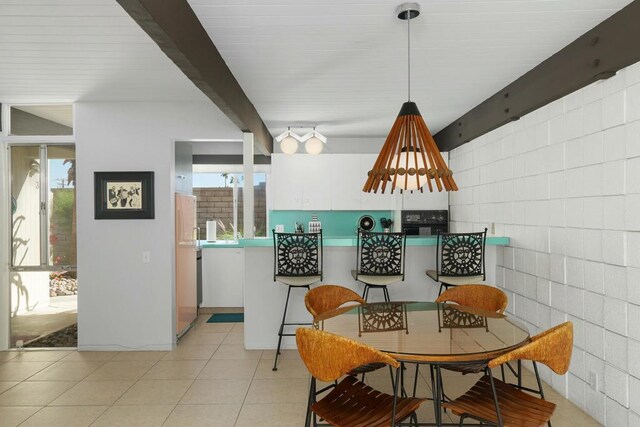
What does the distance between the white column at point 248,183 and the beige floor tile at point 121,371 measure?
1570 millimetres

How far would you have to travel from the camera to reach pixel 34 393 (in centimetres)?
331

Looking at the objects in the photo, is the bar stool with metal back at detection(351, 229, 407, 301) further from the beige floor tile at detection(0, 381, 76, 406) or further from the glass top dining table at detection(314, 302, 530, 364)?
the beige floor tile at detection(0, 381, 76, 406)

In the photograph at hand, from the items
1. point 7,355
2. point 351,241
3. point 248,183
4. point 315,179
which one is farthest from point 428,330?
point 7,355

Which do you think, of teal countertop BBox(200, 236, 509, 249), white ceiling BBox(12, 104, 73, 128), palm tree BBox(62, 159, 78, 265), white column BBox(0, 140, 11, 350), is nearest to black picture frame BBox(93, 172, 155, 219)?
palm tree BBox(62, 159, 78, 265)

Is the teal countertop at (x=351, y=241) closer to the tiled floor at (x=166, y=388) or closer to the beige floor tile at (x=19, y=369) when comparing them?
the tiled floor at (x=166, y=388)

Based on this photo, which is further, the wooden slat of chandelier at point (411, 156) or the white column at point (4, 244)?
the white column at point (4, 244)

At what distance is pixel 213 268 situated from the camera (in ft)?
19.2

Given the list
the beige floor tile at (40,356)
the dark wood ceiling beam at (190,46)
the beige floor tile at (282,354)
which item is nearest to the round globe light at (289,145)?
the dark wood ceiling beam at (190,46)

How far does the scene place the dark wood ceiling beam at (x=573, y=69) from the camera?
233 cm

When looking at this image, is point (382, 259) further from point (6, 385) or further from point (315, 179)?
point (6, 385)

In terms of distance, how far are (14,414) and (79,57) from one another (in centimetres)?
267

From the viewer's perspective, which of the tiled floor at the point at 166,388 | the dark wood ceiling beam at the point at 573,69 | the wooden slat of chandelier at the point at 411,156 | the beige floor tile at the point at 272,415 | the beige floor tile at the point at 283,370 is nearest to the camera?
the wooden slat of chandelier at the point at 411,156

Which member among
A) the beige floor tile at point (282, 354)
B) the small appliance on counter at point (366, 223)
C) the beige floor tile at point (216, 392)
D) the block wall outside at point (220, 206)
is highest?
the block wall outside at point (220, 206)

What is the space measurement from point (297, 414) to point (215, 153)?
441cm
